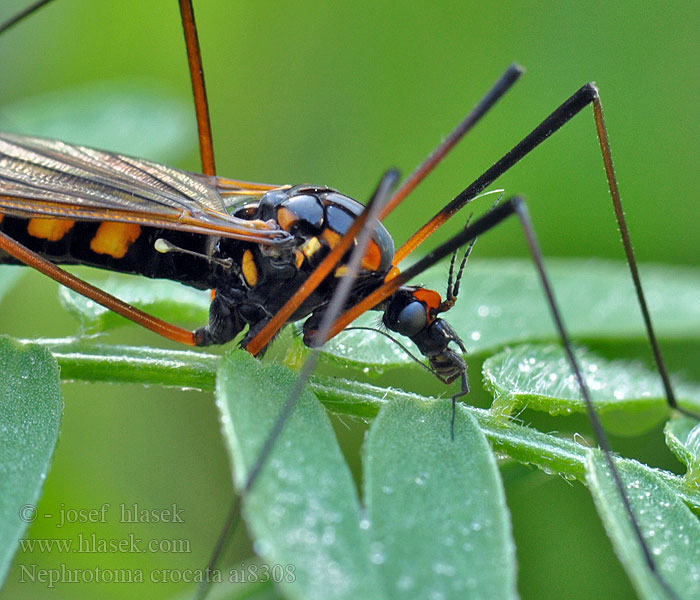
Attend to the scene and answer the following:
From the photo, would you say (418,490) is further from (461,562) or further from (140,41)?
(140,41)

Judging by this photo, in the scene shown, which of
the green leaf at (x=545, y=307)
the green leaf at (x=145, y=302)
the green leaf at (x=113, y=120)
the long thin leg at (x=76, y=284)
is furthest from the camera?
the green leaf at (x=113, y=120)

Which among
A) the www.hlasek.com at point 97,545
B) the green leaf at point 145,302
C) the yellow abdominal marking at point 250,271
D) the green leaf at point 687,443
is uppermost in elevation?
the yellow abdominal marking at point 250,271

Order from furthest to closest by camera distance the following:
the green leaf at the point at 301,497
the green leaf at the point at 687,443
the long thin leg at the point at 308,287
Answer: the long thin leg at the point at 308,287
the green leaf at the point at 687,443
the green leaf at the point at 301,497

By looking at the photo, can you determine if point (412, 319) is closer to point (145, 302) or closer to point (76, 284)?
point (145, 302)

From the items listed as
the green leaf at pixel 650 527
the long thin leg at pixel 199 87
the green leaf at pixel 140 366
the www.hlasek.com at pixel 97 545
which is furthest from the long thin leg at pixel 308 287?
the www.hlasek.com at pixel 97 545

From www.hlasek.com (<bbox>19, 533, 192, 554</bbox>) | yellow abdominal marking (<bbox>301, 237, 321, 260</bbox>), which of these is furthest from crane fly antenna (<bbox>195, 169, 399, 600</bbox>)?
www.hlasek.com (<bbox>19, 533, 192, 554</bbox>)

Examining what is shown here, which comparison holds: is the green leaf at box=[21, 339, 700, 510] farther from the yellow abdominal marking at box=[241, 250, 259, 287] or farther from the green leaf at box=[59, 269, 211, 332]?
the yellow abdominal marking at box=[241, 250, 259, 287]

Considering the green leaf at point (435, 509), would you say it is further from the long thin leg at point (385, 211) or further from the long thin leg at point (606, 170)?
the long thin leg at point (606, 170)
